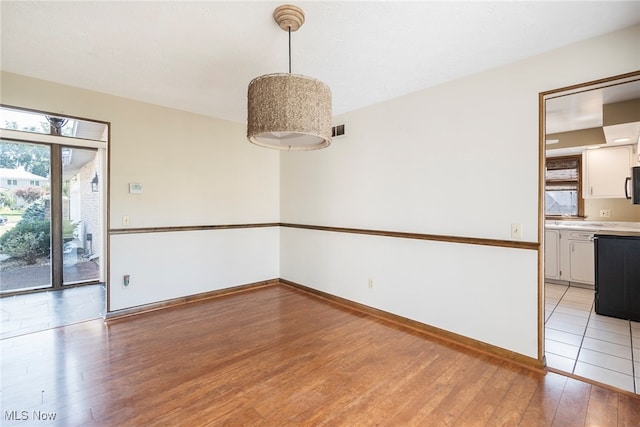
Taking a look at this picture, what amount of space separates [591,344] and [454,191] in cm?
187

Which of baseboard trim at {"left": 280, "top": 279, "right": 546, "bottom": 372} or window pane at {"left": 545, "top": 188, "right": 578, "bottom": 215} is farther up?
window pane at {"left": 545, "top": 188, "right": 578, "bottom": 215}

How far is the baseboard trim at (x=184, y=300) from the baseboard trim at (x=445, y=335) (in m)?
1.07

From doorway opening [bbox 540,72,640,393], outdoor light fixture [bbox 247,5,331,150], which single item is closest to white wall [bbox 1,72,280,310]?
outdoor light fixture [bbox 247,5,331,150]

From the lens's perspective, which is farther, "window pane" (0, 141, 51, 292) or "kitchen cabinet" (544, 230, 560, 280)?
"kitchen cabinet" (544, 230, 560, 280)

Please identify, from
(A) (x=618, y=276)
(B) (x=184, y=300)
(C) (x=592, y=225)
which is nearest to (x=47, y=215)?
(B) (x=184, y=300)

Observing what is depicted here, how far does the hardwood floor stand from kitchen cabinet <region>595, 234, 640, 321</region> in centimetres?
186

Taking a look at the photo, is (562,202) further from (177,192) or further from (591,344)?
(177,192)

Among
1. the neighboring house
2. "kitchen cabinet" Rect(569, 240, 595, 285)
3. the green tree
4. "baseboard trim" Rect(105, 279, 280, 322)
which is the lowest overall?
"baseboard trim" Rect(105, 279, 280, 322)

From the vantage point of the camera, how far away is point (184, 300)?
3.91 meters

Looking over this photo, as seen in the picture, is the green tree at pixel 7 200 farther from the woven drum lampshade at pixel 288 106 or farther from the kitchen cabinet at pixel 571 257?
the kitchen cabinet at pixel 571 257

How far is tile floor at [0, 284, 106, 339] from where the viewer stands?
123 inches

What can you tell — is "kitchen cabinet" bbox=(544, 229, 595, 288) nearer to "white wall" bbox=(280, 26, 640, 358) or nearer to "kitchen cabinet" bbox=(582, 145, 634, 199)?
"kitchen cabinet" bbox=(582, 145, 634, 199)

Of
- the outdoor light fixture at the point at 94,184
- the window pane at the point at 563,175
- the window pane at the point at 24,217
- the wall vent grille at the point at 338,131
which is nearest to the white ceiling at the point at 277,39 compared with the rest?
the wall vent grille at the point at 338,131

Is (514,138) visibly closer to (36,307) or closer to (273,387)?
(273,387)
